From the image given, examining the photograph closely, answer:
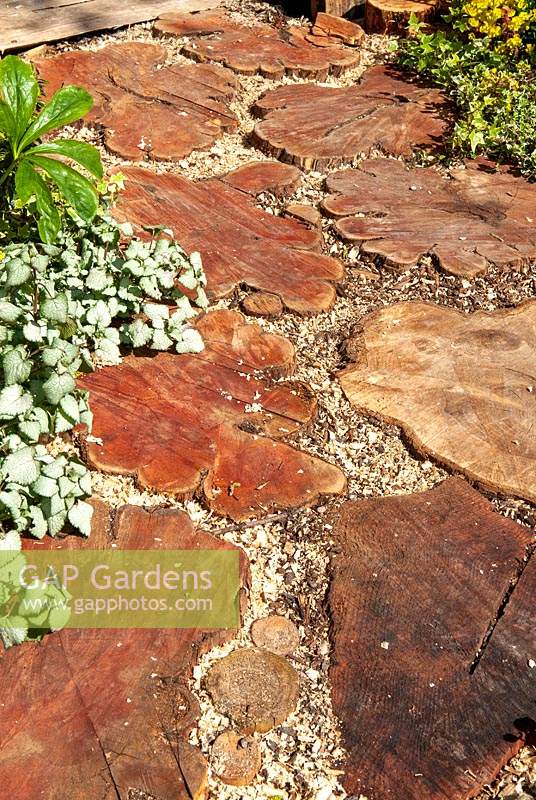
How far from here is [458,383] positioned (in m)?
2.87

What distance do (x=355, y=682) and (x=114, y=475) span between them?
81 cm

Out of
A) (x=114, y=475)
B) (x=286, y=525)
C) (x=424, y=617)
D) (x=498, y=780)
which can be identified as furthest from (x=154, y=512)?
(x=498, y=780)

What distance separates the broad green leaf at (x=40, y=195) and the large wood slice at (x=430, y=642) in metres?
1.14

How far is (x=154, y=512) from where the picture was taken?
2336 millimetres

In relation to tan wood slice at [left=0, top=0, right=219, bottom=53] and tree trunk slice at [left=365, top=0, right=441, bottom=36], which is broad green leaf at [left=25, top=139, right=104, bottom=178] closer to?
tan wood slice at [left=0, top=0, right=219, bottom=53]

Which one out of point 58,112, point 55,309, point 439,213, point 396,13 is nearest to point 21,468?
point 55,309

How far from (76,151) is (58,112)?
5.9 inches

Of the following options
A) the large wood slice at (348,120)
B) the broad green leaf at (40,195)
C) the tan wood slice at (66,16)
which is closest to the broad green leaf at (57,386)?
the broad green leaf at (40,195)

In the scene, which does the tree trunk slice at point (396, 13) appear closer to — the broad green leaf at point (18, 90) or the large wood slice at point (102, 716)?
the broad green leaf at point (18, 90)

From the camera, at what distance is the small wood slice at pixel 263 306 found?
10.3 feet

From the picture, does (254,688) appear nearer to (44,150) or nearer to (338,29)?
(44,150)

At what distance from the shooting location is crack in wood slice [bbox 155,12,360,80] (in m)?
4.89

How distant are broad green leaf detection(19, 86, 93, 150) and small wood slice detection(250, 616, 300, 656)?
60.1 inches

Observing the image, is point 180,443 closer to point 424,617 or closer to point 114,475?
point 114,475
